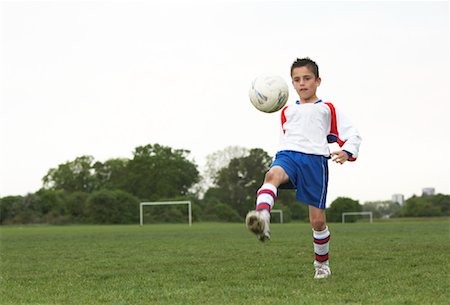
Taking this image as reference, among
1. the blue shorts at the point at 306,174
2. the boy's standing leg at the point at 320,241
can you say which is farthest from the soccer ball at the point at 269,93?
the boy's standing leg at the point at 320,241

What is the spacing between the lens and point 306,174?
20.8 ft

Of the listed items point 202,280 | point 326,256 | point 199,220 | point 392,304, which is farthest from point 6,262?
point 199,220

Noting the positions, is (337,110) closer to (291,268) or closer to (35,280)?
(291,268)

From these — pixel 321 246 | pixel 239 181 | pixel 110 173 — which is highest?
pixel 110 173

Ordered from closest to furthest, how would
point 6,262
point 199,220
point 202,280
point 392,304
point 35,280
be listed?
point 392,304
point 202,280
point 35,280
point 6,262
point 199,220

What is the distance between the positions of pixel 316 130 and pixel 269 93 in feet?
2.63

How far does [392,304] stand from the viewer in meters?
4.65

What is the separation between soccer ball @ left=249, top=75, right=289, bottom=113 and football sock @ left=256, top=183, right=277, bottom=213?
1354mm

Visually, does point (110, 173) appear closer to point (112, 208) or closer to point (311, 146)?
point (112, 208)

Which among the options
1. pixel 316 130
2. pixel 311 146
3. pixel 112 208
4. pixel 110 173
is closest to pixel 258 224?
pixel 311 146

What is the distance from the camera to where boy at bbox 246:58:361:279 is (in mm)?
6316

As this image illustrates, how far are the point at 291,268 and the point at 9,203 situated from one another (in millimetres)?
62043

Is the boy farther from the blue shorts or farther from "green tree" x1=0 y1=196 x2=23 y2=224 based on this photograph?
"green tree" x1=0 y1=196 x2=23 y2=224

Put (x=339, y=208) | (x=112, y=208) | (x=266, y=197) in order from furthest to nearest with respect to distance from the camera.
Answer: (x=339, y=208) < (x=112, y=208) < (x=266, y=197)
